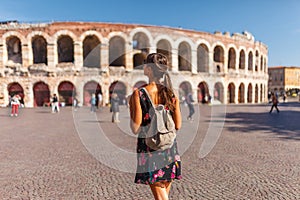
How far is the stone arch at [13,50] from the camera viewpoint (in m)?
25.5

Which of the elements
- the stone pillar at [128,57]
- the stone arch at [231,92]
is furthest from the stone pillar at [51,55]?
the stone arch at [231,92]

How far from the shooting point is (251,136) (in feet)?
26.8

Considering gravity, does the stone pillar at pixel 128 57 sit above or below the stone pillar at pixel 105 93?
above

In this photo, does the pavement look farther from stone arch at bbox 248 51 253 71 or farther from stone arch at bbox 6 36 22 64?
stone arch at bbox 248 51 253 71

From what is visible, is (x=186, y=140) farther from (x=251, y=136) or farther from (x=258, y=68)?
(x=258, y=68)

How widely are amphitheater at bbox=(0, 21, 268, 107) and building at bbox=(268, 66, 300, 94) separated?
51.4 m

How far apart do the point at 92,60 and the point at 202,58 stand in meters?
14.1

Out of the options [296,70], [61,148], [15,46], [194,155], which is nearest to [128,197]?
[194,155]

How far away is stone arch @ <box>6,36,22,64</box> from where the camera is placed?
2547 cm

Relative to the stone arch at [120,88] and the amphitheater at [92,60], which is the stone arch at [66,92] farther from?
the stone arch at [120,88]

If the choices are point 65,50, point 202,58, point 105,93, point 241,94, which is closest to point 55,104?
point 105,93

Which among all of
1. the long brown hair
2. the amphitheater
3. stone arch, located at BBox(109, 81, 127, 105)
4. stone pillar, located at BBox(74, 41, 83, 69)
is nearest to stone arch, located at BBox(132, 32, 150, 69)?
the amphitheater

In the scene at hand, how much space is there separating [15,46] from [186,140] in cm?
2646

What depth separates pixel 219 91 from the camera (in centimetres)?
2992
